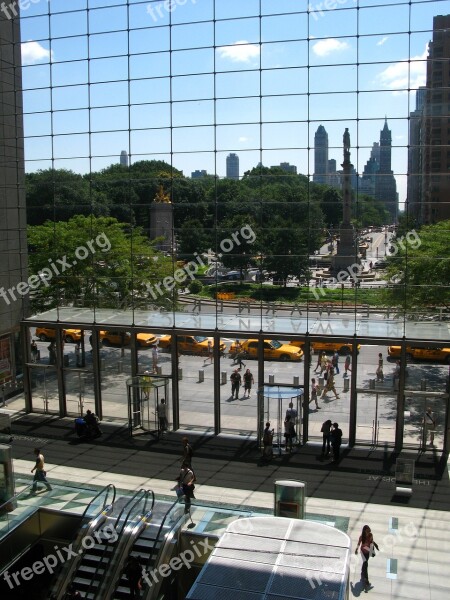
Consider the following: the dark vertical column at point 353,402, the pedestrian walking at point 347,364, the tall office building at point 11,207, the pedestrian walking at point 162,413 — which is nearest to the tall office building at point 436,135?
the pedestrian walking at point 347,364

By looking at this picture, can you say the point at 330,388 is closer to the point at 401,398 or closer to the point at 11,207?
the point at 401,398

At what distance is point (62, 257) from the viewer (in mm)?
21703

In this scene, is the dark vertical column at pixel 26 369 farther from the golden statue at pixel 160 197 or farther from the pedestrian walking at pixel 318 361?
the pedestrian walking at pixel 318 361

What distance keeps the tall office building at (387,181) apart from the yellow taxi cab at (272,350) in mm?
6186

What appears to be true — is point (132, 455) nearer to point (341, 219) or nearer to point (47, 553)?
point (47, 553)

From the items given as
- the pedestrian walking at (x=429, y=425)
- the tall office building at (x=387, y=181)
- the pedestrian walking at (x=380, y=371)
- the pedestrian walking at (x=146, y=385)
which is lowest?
the pedestrian walking at (x=429, y=425)

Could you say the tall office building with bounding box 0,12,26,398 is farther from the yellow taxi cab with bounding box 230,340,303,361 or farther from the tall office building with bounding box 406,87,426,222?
the tall office building with bounding box 406,87,426,222

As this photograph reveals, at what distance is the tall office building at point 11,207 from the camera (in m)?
19.4

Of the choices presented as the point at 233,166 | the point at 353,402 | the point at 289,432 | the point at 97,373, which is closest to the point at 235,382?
the point at 289,432

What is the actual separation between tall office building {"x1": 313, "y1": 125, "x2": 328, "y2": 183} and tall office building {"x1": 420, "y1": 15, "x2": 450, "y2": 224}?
3.22 m

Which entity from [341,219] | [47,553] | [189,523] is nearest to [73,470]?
[47,553]

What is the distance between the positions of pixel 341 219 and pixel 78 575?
13.0 meters

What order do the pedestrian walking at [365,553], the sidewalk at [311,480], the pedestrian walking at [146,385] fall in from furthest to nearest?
the pedestrian walking at [146,385] < the sidewalk at [311,480] < the pedestrian walking at [365,553]

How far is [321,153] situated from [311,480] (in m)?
8.38
